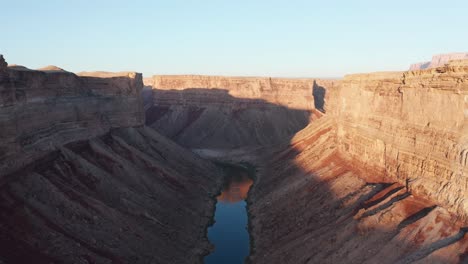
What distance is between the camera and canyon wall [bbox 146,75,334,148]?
68.2 meters

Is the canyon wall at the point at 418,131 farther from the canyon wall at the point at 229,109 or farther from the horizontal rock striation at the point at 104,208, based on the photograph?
the canyon wall at the point at 229,109

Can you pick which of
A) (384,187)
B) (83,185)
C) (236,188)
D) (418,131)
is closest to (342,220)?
(384,187)

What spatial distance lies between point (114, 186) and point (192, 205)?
26.6 ft

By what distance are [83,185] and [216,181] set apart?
20168 millimetres

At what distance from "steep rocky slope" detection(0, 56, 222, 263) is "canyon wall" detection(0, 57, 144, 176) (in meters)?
0.08

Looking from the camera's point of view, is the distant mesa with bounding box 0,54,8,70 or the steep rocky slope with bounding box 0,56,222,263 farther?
the distant mesa with bounding box 0,54,8,70

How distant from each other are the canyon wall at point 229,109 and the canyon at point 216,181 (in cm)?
2144

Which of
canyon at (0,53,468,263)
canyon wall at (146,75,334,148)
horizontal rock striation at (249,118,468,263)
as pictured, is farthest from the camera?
canyon wall at (146,75,334,148)

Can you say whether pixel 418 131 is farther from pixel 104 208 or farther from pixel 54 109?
pixel 54 109

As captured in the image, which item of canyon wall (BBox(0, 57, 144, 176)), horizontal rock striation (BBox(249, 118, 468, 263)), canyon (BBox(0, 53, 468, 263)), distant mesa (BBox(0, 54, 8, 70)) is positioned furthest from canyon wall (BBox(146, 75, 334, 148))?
distant mesa (BBox(0, 54, 8, 70))

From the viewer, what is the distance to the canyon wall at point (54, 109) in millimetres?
24219

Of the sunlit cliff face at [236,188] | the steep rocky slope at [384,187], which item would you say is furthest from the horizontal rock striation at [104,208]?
the steep rocky slope at [384,187]

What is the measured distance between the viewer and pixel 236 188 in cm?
4522

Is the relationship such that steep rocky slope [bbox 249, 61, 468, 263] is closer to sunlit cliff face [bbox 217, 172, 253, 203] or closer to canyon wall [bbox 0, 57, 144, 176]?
sunlit cliff face [bbox 217, 172, 253, 203]
